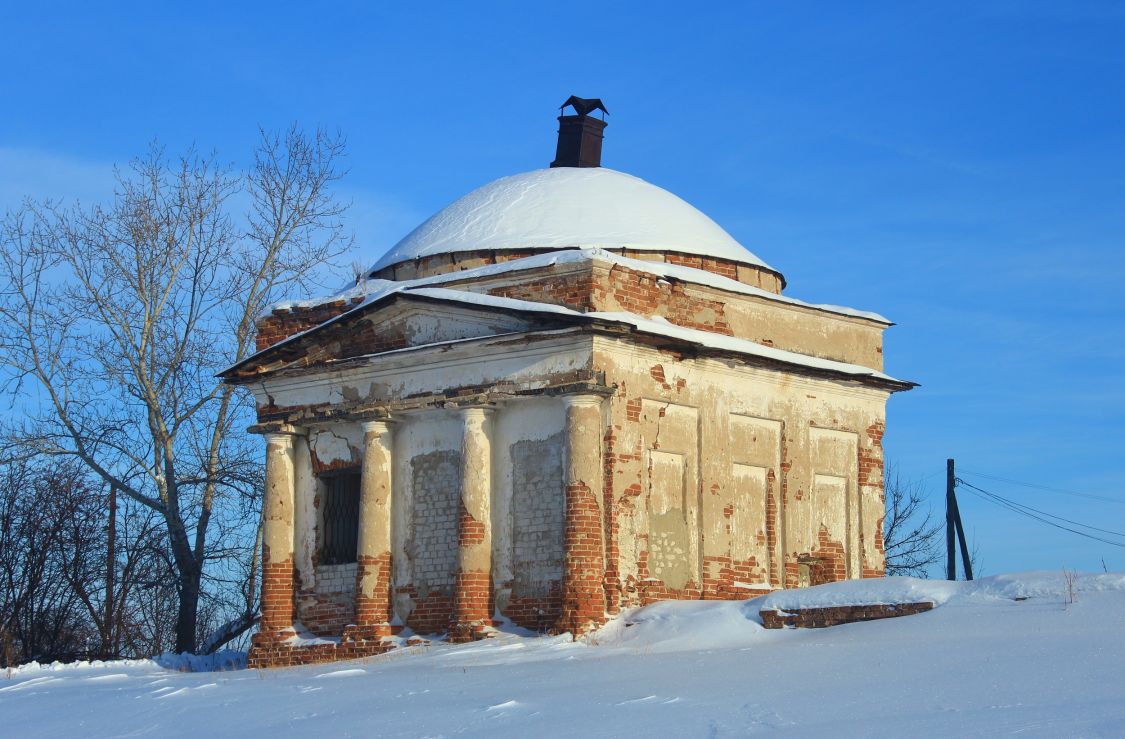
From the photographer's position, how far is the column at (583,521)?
51.5 feet

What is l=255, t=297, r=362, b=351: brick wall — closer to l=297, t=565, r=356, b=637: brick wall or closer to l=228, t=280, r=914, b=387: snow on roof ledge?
l=228, t=280, r=914, b=387: snow on roof ledge

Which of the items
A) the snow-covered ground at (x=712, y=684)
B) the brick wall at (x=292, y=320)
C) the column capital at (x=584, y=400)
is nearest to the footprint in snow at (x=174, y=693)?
the snow-covered ground at (x=712, y=684)

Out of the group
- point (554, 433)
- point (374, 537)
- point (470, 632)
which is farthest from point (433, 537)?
point (554, 433)

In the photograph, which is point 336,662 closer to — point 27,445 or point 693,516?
point 693,516

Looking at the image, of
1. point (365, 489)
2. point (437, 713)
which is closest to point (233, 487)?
point (365, 489)

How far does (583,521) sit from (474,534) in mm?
1402

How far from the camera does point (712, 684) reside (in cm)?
1098

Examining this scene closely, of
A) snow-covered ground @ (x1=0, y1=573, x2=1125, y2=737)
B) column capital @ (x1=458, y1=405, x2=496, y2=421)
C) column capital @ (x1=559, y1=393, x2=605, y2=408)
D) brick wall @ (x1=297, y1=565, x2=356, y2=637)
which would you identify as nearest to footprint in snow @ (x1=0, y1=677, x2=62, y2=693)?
snow-covered ground @ (x1=0, y1=573, x2=1125, y2=737)

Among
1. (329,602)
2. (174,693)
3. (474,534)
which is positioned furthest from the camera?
(329,602)

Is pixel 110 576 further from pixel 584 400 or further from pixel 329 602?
pixel 584 400

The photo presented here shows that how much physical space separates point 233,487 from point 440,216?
665 centimetres

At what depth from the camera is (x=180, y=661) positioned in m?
19.4

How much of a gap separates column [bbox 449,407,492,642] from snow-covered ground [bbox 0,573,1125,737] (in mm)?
540

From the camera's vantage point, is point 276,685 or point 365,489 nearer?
point 276,685
